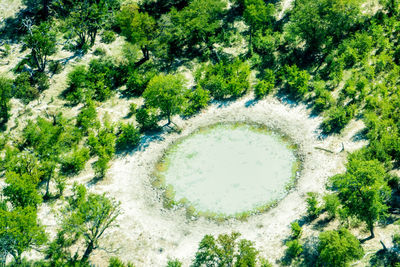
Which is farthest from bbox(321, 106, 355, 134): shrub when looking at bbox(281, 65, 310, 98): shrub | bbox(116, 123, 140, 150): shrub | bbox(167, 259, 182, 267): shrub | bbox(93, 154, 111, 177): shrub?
bbox(93, 154, 111, 177): shrub

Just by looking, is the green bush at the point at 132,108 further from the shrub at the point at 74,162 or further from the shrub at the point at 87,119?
the shrub at the point at 74,162

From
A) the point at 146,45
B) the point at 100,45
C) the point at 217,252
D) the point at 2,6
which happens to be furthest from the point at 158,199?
the point at 2,6

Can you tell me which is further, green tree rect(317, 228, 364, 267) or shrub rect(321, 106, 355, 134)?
shrub rect(321, 106, 355, 134)

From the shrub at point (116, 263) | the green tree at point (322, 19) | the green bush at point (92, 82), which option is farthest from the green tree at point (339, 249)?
the green bush at point (92, 82)

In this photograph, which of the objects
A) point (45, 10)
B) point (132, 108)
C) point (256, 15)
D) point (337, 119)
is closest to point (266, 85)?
point (337, 119)

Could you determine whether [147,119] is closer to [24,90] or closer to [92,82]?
[92,82]

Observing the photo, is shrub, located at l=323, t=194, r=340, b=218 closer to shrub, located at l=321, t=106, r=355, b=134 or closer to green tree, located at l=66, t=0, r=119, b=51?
shrub, located at l=321, t=106, r=355, b=134

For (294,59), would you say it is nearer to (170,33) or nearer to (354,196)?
(170,33)
